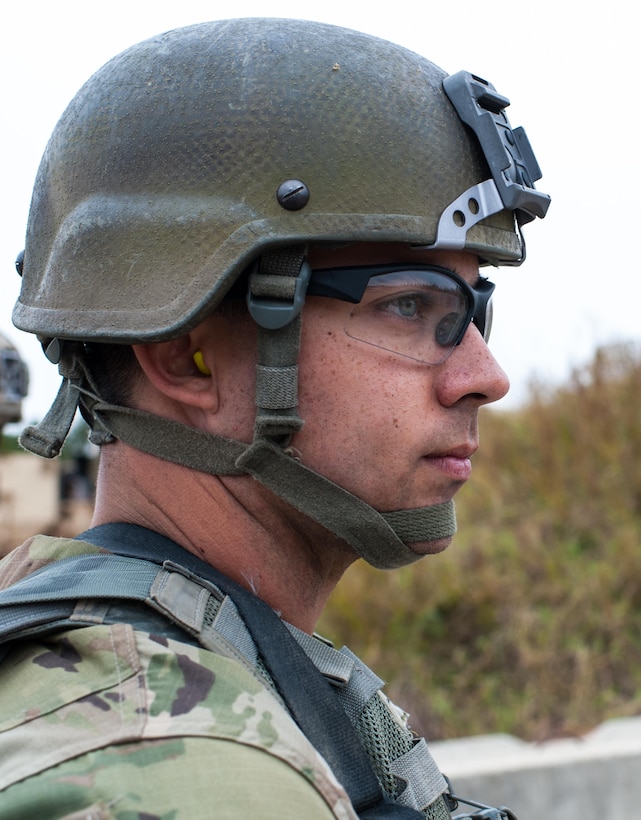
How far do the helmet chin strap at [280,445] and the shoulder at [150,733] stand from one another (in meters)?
0.53

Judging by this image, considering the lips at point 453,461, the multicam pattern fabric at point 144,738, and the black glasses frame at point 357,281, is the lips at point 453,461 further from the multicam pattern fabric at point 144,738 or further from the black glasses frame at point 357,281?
the multicam pattern fabric at point 144,738

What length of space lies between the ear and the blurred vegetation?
434cm

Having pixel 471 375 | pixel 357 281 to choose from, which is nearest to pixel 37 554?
pixel 357 281

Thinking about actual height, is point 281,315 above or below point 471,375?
above

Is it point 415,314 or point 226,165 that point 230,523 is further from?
point 226,165

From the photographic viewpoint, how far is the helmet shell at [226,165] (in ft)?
6.99

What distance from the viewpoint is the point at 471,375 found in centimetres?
220

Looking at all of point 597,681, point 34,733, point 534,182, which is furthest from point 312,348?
point 597,681

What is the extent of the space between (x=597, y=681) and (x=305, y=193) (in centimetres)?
548

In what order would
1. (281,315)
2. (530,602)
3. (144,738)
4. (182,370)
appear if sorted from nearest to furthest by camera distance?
(144,738)
(281,315)
(182,370)
(530,602)

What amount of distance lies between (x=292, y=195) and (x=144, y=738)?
44.9 inches

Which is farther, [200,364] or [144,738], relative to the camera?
[200,364]

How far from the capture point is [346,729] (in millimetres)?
1874

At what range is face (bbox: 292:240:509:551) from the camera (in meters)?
2.12
